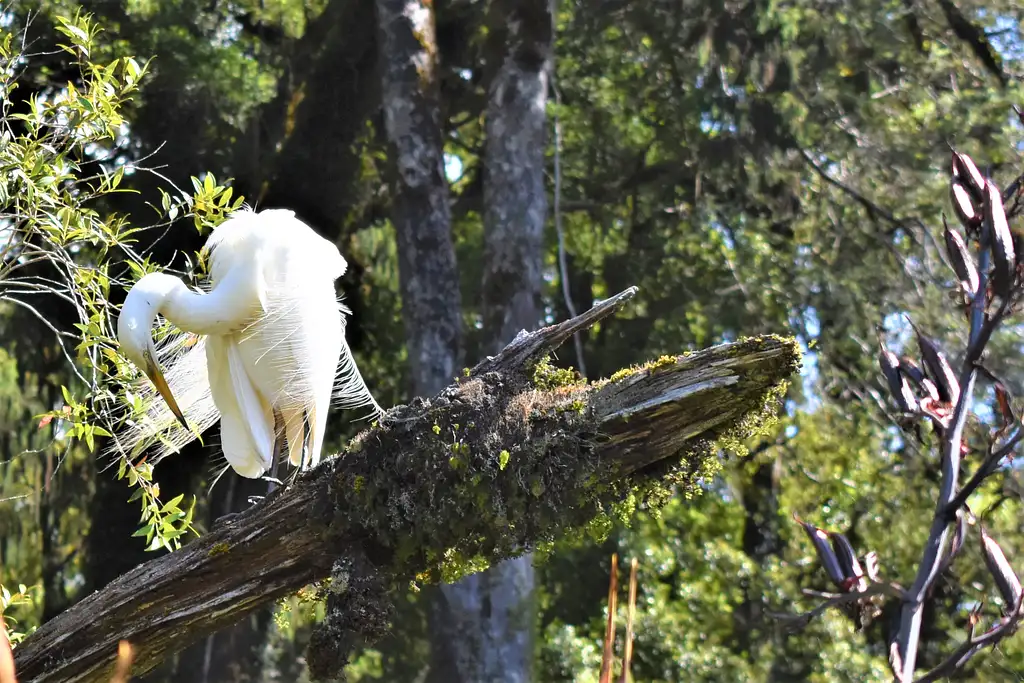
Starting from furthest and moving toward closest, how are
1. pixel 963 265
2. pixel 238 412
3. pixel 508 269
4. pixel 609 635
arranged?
pixel 508 269 < pixel 238 412 < pixel 963 265 < pixel 609 635

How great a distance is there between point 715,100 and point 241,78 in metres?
3.04

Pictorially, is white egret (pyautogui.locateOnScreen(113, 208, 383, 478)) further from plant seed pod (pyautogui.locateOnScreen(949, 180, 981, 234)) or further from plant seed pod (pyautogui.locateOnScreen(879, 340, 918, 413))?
plant seed pod (pyautogui.locateOnScreen(949, 180, 981, 234))

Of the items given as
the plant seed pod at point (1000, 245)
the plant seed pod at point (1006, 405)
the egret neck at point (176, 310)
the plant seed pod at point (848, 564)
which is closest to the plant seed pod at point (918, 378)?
the plant seed pod at point (1006, 405)

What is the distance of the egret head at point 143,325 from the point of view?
103 inches

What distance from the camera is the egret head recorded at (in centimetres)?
262

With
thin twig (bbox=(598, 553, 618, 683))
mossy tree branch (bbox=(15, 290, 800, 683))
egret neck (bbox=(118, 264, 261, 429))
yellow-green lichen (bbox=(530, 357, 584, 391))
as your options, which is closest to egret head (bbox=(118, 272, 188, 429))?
egret neck (bbox=(118, 264, 261, 429))

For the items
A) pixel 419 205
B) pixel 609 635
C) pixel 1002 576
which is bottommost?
pixel 419 205

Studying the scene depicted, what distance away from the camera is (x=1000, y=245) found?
1.94 meters

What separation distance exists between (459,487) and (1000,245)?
117 centimetres

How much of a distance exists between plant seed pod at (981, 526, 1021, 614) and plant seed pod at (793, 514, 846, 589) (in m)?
0.29

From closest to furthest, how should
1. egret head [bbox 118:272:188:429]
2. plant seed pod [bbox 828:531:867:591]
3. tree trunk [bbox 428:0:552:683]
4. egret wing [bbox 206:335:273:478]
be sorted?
plant seed pod [bbox 828:531:867:591] → egret head [bbox 118:272:188:429] → egret wing [bbox 206:335:273:478] → tree trunk [bbox 428:0:552:683]

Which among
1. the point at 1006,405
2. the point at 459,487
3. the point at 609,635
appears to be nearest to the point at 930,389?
the point at 1006,405

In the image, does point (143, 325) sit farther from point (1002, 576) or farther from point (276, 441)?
point (1002, 576)

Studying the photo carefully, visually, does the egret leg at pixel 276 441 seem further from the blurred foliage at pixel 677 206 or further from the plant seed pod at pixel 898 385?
the blurred foliage at pixel 677 206
